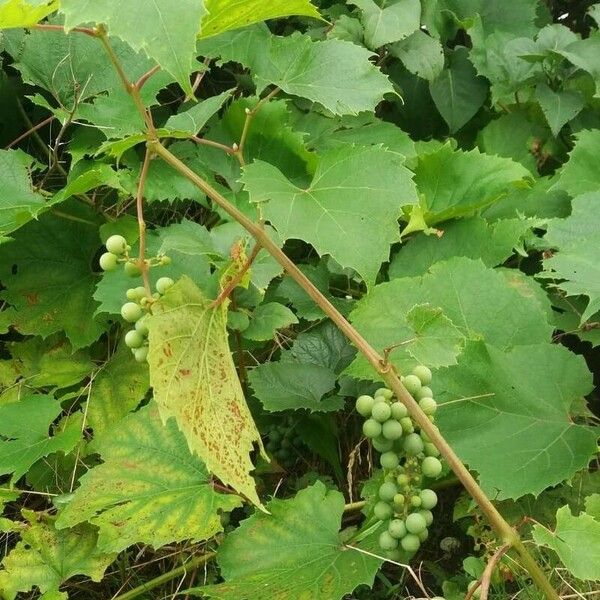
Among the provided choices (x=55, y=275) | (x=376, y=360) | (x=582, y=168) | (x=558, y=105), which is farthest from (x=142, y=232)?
(x=558, y=105)

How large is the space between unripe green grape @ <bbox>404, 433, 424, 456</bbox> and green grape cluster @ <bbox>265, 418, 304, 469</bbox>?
45cm

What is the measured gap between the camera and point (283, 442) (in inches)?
53.6

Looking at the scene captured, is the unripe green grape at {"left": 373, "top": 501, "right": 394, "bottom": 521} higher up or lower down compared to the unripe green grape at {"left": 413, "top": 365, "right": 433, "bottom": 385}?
lower down

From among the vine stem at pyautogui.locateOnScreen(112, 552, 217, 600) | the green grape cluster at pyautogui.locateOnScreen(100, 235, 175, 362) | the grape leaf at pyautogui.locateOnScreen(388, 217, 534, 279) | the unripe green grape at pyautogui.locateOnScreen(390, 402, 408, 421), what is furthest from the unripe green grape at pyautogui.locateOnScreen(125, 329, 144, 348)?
the grape leaf at pyautogui.locateOnScreen(388, 217, 534, 279)

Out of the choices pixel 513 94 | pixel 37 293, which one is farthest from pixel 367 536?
pixel 513 94

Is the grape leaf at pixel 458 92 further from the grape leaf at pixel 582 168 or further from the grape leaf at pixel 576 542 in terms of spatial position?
the grape leaf at pixel 576 542

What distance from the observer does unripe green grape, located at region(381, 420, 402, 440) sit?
2.96 feet

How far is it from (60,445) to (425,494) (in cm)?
59

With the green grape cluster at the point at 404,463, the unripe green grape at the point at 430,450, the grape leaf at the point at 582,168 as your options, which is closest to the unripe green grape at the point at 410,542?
the green grape cluster at the point at 404,463

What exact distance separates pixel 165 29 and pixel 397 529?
624 mm

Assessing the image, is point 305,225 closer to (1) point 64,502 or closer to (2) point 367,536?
(2) point 367,536

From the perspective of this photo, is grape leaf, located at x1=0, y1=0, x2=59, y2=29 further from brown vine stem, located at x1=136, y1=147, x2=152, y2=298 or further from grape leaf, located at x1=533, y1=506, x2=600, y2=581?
grape leaf, located at x1=533, y1=506, x2=600, y2=581

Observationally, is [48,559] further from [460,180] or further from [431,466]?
[460,180]

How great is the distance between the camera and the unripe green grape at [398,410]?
0.91 meters
